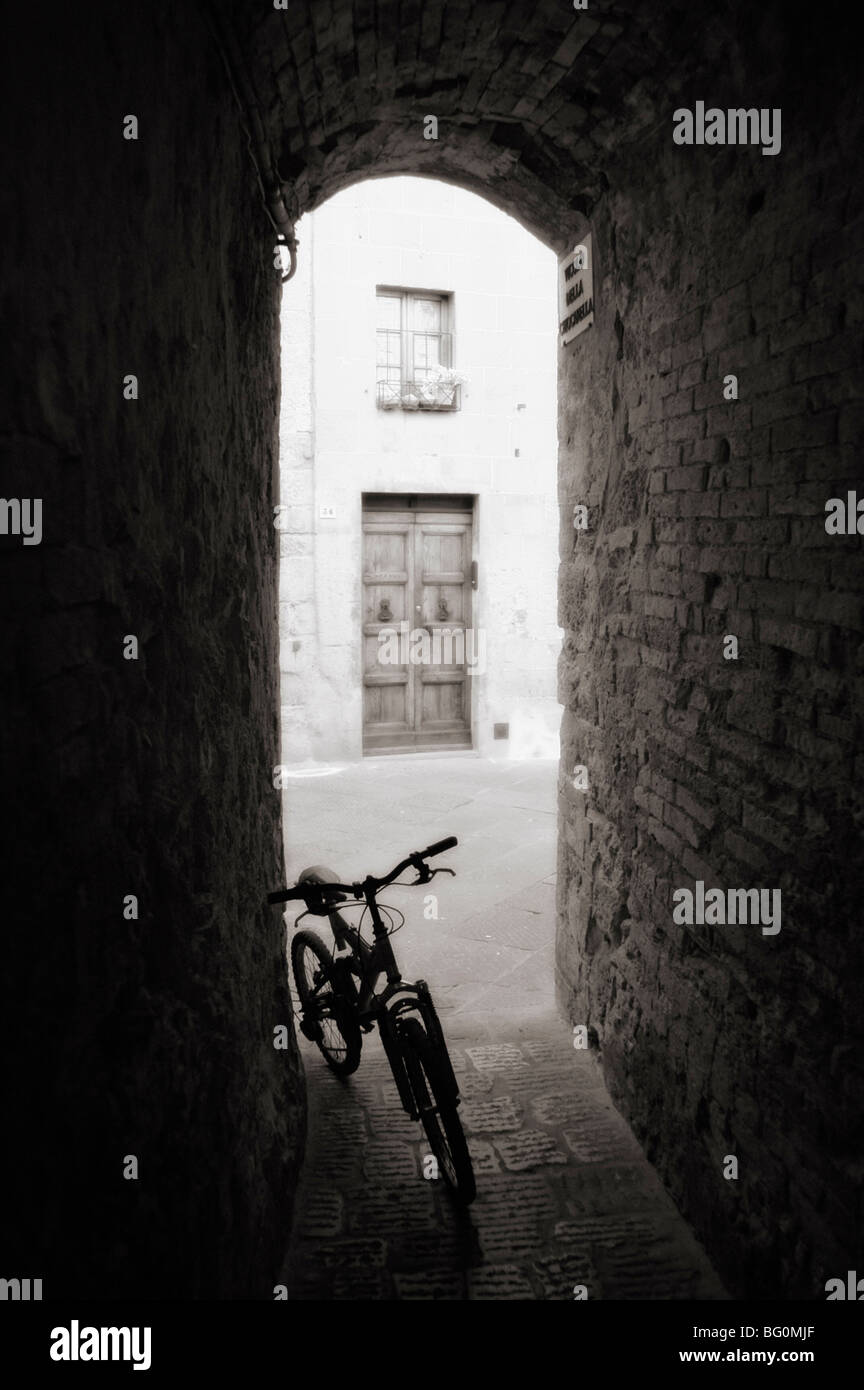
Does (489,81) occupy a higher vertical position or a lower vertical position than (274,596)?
higher

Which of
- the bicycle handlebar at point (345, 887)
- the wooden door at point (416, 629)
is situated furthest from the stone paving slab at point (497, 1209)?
the wooden door at point (416, 629)

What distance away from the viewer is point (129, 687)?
1.81 metres

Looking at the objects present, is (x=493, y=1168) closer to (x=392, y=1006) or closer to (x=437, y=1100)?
(x=437, y=1100)

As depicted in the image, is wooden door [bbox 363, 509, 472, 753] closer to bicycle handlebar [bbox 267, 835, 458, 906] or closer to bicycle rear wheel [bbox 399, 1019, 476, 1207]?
bicycle handlebar [bbox 267, 835, 458, 906]

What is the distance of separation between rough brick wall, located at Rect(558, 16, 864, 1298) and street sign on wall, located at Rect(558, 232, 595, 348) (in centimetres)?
11

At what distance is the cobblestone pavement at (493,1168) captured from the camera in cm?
296

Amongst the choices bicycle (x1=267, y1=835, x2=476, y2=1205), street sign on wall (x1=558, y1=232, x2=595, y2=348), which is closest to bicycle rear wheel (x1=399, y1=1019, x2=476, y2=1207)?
bicycle (x1=267, y1=835, x2=476, y2=1205)

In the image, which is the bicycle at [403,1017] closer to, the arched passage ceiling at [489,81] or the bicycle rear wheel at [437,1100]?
the bicycle rear wheel at [437,1100]

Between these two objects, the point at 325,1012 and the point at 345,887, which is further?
the point at 325,1012

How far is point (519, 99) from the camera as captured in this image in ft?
12.0

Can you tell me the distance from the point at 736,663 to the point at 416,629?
716cm

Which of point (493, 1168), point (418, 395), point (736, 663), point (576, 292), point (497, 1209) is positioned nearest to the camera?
point (736, 663)

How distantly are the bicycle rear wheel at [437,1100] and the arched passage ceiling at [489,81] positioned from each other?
275 cm

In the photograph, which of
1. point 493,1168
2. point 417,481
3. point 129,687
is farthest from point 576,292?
point 417,481
